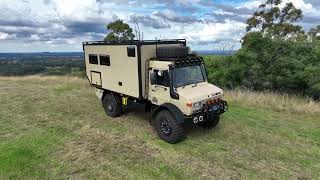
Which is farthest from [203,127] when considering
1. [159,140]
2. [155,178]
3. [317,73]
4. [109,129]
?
[317,73]

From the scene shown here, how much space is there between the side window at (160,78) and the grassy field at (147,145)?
1.70m

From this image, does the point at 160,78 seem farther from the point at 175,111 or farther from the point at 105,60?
the point at 105,60

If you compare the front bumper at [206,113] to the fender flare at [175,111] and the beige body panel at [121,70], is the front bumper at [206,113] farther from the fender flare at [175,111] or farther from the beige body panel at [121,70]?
the beige body panel at [121,70]

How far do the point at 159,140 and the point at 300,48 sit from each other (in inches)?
461

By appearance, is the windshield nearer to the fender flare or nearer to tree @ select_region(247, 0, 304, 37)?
the fender flare

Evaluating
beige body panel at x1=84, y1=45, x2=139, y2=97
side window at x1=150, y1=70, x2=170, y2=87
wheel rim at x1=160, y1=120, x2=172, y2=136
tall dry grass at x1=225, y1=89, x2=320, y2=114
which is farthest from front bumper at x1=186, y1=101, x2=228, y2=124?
tall dry grass at x1=225, y1=89, x2=320, y2=114

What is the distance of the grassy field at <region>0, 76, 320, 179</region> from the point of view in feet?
26.5

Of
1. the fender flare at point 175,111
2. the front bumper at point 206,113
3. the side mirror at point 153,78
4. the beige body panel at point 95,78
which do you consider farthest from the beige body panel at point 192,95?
the beige body panel at point 95,78

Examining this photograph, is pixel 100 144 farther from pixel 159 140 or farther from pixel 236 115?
pixel 236 115

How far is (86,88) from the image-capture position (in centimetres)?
1991

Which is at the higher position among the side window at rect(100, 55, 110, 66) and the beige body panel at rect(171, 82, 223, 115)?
the side window at rect(100, 55, 110, 66)

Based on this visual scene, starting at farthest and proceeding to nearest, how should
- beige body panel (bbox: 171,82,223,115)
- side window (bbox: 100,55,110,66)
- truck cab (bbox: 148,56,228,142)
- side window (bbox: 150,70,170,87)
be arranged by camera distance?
side window (bbox: 100,55,110,66) < side window (bbox: 150,70,170,87) < truck cab (bbox: 148,56,228,142) < beige body panel (bbox: 171,82,223,115)

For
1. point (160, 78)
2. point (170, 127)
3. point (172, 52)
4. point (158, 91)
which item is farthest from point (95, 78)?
point (170, 127)

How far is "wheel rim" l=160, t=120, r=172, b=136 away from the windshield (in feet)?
3.84
